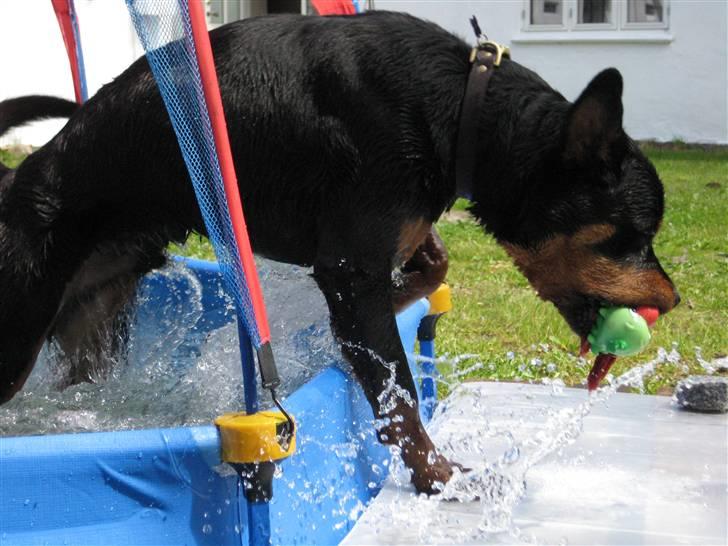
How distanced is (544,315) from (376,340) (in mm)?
2803

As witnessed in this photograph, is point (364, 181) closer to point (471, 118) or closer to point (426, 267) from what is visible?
point (471, 118)

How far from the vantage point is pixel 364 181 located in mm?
3170

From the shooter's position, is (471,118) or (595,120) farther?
(471,118)

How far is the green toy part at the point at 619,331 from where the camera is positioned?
3.23 metres

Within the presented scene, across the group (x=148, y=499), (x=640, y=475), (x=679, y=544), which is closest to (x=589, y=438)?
(x=640, y=475)

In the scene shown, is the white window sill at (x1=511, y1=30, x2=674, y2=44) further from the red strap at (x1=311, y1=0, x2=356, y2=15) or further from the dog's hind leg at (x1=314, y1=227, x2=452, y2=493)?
the dog's hind leg at (x1=314, y1=227, x2=452, y2=493)

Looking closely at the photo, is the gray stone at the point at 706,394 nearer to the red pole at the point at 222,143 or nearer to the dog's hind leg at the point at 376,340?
the dog's hind leg at the point at 376,340

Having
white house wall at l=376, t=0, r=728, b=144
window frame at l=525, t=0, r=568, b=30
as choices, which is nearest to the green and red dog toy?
white house wall at l=376, t=0, r=728, b=144

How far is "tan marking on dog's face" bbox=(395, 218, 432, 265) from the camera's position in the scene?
319 cm

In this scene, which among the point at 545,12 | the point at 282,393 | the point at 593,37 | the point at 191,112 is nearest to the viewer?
the point at 191,112

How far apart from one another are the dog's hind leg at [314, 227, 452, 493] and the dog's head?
0.48 metres

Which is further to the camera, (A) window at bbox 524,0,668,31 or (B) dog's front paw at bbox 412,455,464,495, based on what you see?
(A) window at bbox 524,0,668,31

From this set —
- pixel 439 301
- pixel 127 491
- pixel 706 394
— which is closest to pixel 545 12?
pixel 439 301

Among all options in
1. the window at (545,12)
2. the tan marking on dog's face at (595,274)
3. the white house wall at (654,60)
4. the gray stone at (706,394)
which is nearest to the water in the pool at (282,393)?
the gray stone at (706,394)
